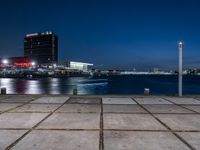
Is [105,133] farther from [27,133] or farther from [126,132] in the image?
[27,133]

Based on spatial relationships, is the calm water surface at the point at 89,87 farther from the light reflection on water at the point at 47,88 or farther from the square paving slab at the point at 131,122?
the square paving slab at the point at 131,122

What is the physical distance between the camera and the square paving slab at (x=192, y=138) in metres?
5.61

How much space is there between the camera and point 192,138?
6.11 metres

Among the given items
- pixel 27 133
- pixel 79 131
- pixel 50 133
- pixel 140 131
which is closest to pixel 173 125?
pixel 140 131

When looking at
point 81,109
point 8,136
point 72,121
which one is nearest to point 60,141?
point 8,136

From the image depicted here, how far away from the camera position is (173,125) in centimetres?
758

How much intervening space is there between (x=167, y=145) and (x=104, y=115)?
13.2ft

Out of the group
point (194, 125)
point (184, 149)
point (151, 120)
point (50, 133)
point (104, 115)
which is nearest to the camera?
point (184, 149)

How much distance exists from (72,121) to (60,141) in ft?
7.45

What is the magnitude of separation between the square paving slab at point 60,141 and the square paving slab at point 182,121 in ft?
10.1

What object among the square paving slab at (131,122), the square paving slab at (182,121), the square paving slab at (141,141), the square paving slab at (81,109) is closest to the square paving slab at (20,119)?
the square paving slab at (81,109)

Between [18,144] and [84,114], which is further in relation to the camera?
[84,114]

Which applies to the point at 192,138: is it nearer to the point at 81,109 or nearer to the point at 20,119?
the point at 81,109

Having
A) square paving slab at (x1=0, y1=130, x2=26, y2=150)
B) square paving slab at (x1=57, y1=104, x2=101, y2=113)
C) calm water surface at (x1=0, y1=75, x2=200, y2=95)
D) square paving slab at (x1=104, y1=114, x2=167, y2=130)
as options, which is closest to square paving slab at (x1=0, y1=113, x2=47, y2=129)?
square paving slab at (x1=0, y1=130, x2=26, y2=150)
